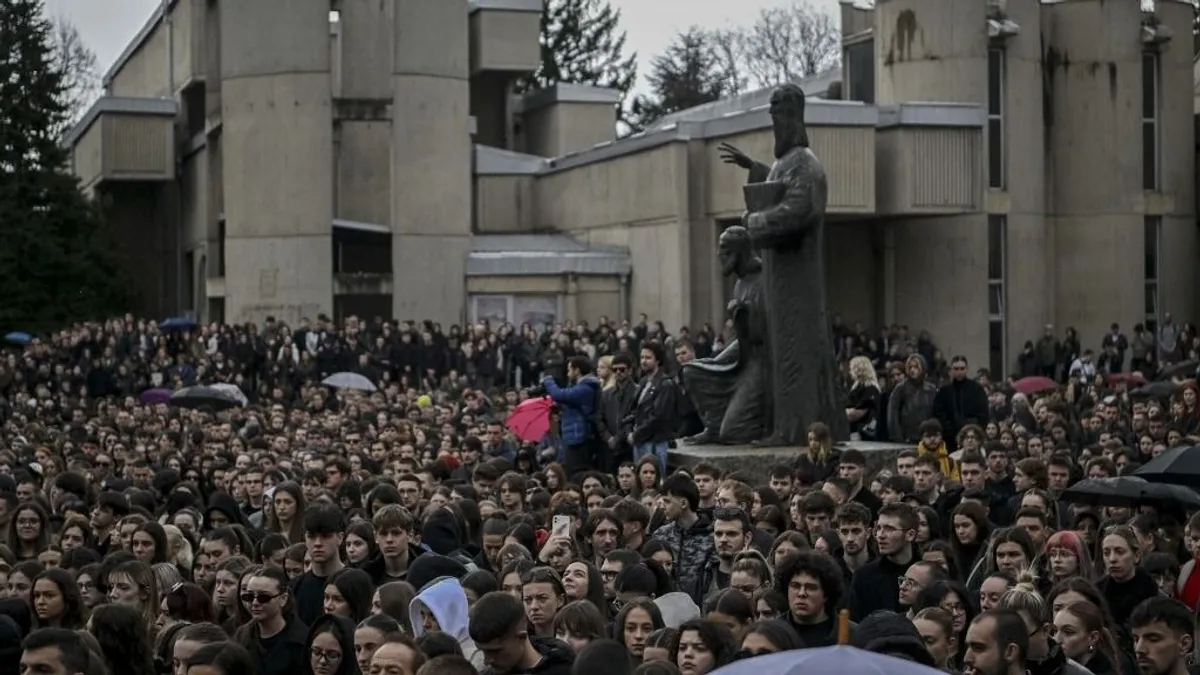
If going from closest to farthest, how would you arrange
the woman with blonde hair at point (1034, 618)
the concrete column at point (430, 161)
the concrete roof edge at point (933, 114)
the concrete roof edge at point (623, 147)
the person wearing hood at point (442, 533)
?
1. the woman with blonde hair at point (1034, 618)
2. the person wearing hood at point (442, 533)
3. the concrete roof edge at point (933, 114)
4. the concrete roof edge at point (623, 147)
5. the concrete column at point (430, 161)

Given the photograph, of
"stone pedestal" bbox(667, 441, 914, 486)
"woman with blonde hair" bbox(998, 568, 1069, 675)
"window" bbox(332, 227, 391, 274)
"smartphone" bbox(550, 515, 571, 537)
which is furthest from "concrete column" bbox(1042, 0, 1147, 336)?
"woman with blonde hair" bbox(998, 568, 1069, 675)

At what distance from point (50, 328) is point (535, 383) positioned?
1637cm

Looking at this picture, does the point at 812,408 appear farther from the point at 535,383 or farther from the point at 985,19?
the point at 985,19

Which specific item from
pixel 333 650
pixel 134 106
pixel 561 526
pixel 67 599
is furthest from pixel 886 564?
pixel 134 106

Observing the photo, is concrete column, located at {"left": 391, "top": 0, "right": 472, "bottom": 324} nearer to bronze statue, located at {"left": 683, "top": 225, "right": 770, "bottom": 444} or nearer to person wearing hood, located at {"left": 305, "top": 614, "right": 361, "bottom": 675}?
bronze statue, located at {"left": 683, "top": 225, "right": 770, "bottom": 444}

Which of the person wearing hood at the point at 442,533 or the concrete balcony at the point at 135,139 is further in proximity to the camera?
the concrete balcony at the point at 135,139

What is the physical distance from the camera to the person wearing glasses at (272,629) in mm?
10867

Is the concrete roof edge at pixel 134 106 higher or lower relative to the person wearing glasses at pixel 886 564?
higher

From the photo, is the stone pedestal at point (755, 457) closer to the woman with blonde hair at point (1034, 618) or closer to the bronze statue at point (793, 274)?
the bronze statue at point (793, 274)

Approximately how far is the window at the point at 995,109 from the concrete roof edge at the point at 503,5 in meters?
16.6

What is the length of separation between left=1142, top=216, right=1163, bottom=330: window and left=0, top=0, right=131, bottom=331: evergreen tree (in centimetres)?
2486

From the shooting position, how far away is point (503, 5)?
5822 cm

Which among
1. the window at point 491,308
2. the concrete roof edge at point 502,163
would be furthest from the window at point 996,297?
the concrete roof edge at point 502,163

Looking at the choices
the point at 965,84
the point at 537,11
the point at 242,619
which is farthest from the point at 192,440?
the point at 537,11
